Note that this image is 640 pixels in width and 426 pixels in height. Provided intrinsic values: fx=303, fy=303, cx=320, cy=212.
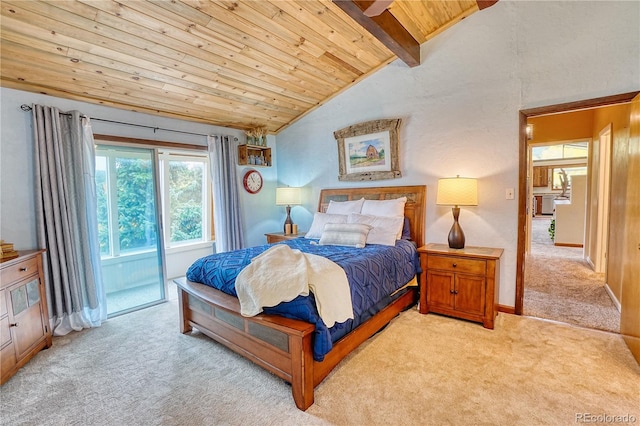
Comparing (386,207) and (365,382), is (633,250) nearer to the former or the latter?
(386,207)

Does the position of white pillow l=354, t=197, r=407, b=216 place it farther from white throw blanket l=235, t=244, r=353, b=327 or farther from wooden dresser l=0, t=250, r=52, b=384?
wooden dresser l=0, t=250, r=52, b=384

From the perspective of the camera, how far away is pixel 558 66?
9.29ft

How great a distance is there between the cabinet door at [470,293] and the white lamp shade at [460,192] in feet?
2.45

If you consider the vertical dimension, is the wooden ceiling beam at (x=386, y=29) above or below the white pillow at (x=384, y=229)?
above

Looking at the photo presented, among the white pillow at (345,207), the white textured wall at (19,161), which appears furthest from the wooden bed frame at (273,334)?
the white textured wall at (19,161)

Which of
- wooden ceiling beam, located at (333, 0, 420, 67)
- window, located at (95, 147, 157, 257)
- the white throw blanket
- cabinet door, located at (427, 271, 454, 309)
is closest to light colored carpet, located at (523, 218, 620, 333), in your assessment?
cabinet door, located at (427, 271, 454, 309)

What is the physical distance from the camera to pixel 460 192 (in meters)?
3.12

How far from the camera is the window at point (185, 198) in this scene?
4.69m

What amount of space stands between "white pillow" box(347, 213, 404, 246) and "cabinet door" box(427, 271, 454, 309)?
0.52 meters

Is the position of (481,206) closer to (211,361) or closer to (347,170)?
(347,170)

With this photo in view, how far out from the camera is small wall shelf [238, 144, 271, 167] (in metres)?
4.69

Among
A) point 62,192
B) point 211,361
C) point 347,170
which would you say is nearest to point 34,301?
point 62,192

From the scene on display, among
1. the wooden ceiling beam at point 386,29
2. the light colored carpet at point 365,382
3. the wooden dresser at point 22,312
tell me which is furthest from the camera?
the wooden ceiling beam at point 386,29

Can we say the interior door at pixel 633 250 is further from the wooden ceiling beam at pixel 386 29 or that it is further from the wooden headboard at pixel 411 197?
the wooden ceiling beam at pixel 386 29
